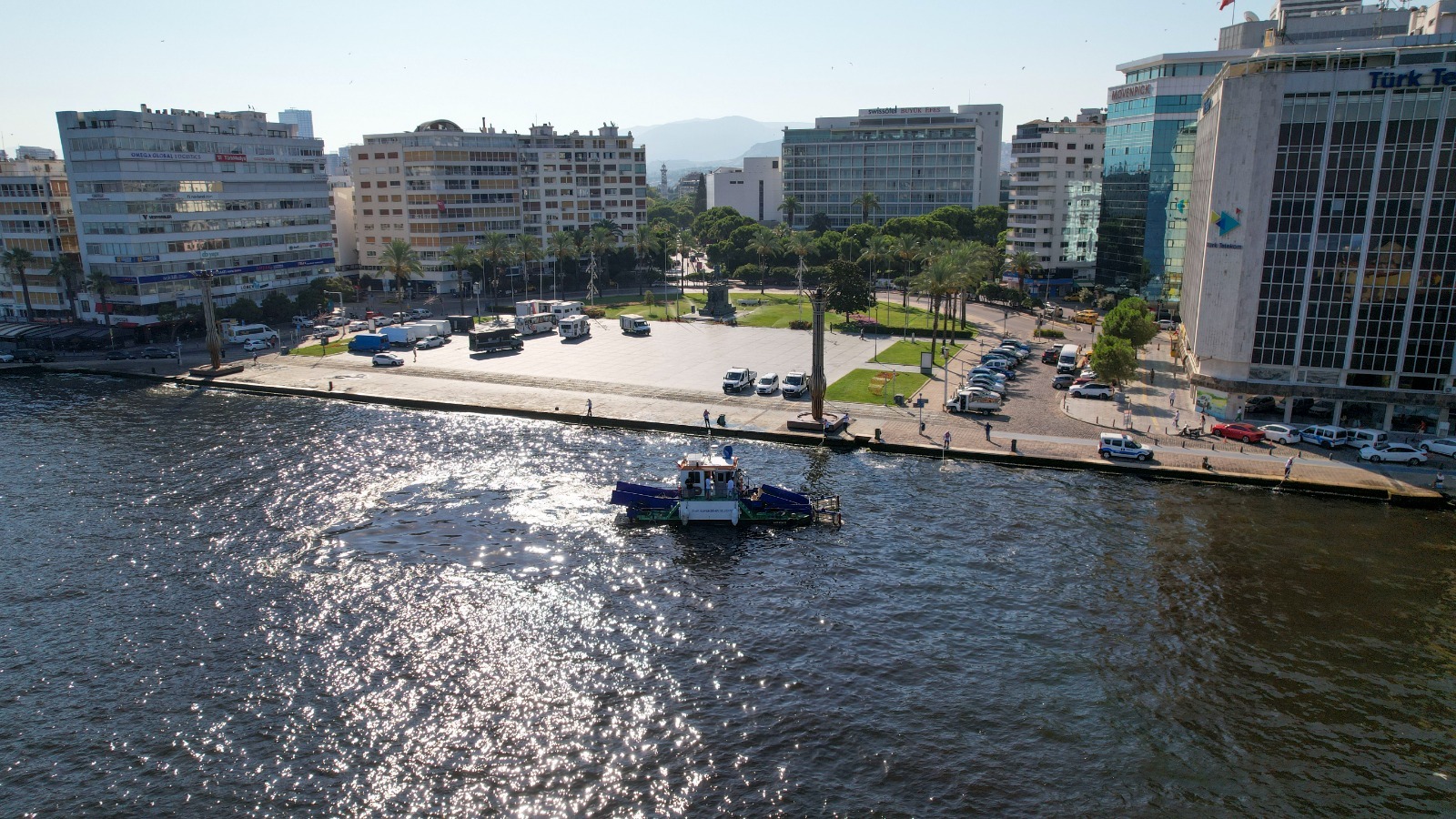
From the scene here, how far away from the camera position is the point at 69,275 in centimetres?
11675

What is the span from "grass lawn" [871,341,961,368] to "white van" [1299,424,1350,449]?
36.2 m

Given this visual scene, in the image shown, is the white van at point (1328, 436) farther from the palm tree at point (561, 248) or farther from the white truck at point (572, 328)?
the palm tree at point (561, 248)

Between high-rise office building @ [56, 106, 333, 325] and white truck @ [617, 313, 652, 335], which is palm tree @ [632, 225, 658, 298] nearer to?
white truck @ [617, 313, 652, 335]

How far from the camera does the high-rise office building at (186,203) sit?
4306 inches

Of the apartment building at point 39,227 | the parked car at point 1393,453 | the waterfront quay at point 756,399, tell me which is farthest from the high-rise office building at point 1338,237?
the apartment building at point 39,227

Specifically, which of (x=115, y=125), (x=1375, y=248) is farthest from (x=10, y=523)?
(x=1375, y=248)

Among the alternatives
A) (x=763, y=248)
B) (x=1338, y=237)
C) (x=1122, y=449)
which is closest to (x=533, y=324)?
(x=763, y=248)

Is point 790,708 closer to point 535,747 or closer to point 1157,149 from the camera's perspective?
point 535,747

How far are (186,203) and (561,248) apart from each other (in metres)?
55.4

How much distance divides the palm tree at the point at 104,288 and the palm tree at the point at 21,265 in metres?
16.1

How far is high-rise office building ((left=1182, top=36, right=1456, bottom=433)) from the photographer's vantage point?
6391 centimetres

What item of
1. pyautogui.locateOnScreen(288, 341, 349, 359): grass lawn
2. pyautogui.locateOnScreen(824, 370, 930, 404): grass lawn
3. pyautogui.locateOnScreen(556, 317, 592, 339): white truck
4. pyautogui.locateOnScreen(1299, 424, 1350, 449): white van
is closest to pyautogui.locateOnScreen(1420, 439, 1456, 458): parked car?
pyautogui.locateOnScreen(1299, 424, 1350, 449): white van

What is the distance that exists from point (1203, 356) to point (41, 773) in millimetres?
76698

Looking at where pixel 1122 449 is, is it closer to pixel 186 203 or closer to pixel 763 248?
pixel 763 248
